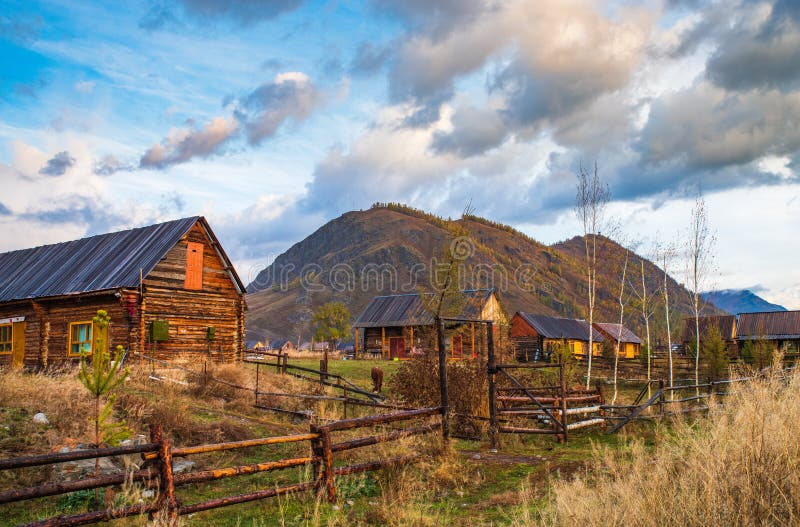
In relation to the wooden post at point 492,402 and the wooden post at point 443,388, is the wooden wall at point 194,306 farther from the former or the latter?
the wooden post at point 492,402

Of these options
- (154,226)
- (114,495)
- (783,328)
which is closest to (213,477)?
(114,495)

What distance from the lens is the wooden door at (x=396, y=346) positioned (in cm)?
4892

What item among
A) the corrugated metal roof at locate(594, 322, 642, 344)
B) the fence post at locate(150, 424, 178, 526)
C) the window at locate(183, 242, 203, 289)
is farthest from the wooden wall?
the corrugated metal roof at locate(594, 322, 642, 344)

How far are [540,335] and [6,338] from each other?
40469 mm

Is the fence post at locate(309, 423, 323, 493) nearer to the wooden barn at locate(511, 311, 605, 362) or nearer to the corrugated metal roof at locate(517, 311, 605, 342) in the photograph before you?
the wooden barn at locate(511, 311, 605, 362)

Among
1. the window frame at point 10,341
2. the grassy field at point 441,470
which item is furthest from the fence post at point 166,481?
the window frame at point 10,341

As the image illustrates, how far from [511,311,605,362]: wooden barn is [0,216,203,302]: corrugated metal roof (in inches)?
1260

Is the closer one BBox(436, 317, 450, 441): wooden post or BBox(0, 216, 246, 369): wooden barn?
BBox(436, 317, 450, 441): wooden post

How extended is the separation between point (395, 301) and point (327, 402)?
34.2 metres

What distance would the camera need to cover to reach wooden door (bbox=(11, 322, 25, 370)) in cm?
2725

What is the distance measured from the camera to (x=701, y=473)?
6.07 m

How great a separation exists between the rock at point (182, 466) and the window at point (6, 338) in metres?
21.5

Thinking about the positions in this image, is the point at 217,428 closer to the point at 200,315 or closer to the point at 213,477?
the point at 213,477

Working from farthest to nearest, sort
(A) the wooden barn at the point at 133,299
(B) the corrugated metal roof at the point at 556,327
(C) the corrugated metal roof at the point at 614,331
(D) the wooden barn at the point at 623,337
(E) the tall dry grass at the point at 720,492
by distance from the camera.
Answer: (D) the wooden barn at the point at 623,337, (C) the corrugated metal roof at the point at 614,331, (B) the corrugated metal roof at the point at 556,327, (A) the wooden barn at the point at 133,299, (E) the tall dry grass at the point at 720,492
